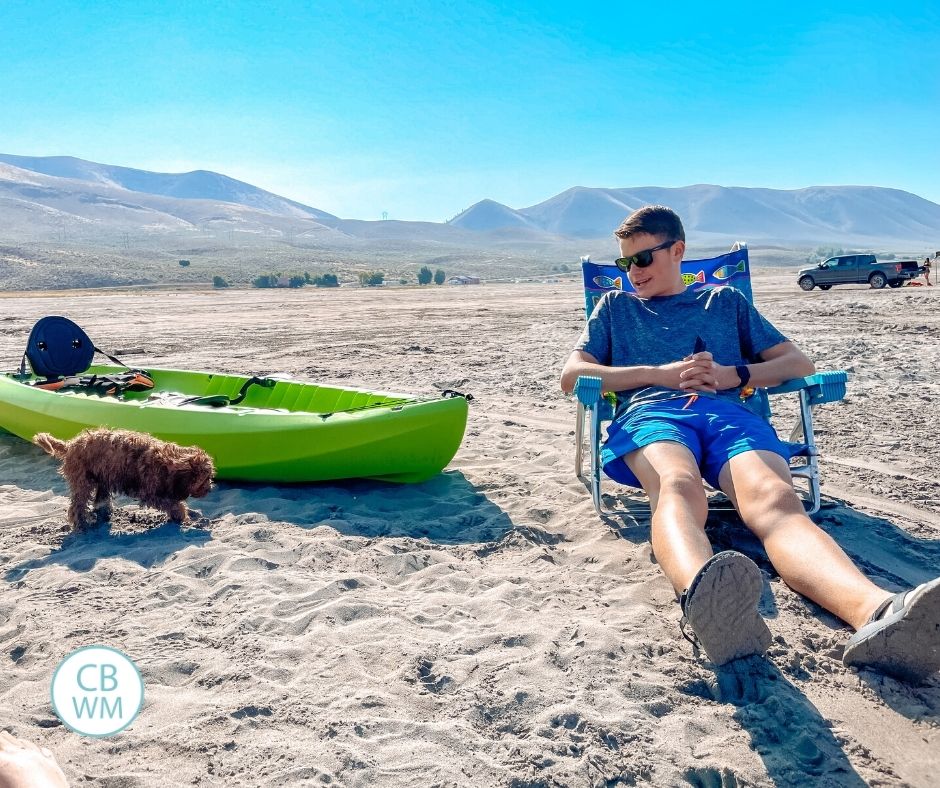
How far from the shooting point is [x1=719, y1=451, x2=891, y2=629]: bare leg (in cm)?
236

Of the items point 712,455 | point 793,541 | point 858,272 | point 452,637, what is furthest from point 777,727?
point 858,272

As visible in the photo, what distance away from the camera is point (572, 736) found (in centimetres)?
212

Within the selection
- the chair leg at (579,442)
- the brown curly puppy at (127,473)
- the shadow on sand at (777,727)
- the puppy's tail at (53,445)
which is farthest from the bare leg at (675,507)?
the puppy's tail at (53,445)

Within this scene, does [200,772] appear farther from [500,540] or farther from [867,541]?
[867,541]

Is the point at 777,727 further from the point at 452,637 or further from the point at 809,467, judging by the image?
the point at 809,467

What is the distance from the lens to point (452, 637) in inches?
106

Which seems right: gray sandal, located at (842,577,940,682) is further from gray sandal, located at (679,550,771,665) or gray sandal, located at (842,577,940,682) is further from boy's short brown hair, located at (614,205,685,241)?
boy's short brown hair, located at (614,205,685,241)

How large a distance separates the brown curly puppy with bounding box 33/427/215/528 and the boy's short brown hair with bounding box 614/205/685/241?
249 cm

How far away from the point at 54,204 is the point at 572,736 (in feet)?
673

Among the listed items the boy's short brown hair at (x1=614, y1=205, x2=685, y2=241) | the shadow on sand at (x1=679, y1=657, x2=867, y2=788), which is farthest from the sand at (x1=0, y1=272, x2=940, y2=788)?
the boy's short brown hair at (x1=614, y1=205, x2=685, y2=241)

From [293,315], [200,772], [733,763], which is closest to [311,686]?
[200,772]

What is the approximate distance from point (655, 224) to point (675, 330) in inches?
20.4

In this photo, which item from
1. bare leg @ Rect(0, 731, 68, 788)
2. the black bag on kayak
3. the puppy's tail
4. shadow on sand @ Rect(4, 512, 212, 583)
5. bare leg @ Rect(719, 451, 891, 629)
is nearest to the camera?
bare leg @ Rect(0, 731, 68, 788)

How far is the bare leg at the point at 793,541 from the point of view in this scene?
2355 mm
